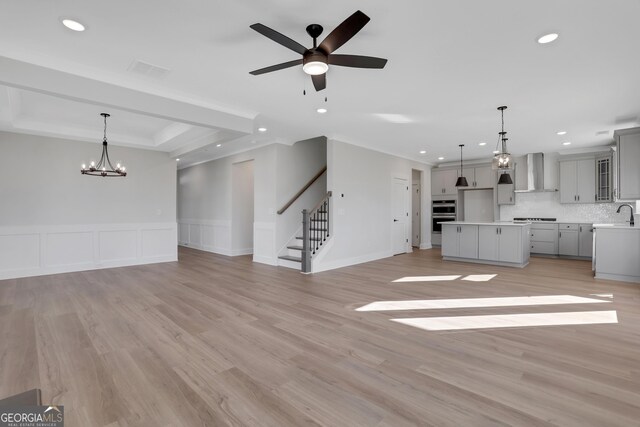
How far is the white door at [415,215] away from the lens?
9706 mm

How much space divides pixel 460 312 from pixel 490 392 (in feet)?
5.31

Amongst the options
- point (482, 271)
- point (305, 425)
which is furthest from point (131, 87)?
point (482, 271)

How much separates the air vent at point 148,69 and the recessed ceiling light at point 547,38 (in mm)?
3718

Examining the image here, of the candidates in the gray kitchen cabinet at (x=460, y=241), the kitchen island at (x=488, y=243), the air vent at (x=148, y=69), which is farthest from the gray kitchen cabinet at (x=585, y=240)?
the air vent at (x=148, y=69)

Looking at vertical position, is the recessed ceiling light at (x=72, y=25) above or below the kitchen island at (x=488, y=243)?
above

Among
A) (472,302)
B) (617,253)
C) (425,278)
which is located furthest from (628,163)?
(472,302)

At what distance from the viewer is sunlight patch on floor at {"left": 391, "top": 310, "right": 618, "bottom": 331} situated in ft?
10.1

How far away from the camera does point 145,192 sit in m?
7.00

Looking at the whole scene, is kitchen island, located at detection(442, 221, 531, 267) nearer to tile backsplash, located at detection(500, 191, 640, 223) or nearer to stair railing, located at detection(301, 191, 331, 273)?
tile backsplash, located at detection(500, 191, 640, 223)

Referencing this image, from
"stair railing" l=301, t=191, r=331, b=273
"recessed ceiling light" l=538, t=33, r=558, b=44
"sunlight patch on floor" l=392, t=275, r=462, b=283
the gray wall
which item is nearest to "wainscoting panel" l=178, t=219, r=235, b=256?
the gray wall

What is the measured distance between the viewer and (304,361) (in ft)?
7.73

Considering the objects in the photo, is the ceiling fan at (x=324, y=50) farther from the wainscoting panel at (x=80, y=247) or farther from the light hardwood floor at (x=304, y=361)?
the wainscoting panel at (x=80, y=247)

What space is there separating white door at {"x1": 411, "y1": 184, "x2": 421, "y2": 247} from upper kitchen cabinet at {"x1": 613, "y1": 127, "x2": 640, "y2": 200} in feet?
16.2
